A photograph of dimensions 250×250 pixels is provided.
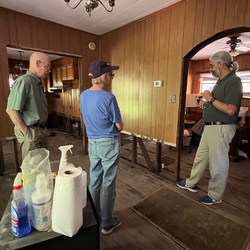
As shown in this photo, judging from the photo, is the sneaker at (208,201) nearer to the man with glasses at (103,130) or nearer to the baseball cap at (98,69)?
the man with glasses at (103,130)

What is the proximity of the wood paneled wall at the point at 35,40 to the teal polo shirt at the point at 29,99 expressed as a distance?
3.76 ft

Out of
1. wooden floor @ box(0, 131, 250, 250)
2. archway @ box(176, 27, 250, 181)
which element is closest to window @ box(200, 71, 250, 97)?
wooden floor @ box(0, 131, 250, 250)

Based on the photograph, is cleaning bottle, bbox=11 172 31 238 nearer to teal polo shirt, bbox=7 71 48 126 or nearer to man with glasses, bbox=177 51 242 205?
teal polo shirt, bbox=7 71 48 126

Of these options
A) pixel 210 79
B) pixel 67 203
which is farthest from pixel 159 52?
pixel 210 79

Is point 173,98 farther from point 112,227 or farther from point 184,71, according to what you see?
point 112,227

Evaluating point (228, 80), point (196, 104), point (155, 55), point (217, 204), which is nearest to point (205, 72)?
point (196, 104)

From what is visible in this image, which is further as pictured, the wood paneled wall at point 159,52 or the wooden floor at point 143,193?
the wood paneled wall at point 159,52

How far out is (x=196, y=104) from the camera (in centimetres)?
431

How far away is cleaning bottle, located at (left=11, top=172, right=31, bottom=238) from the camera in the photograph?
0.67 meters

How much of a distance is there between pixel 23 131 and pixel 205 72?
480 cm

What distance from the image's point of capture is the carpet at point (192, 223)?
155 cm

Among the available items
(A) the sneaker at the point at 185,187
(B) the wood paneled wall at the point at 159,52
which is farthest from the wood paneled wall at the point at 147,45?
(A) the sneaker at the point at 185,187

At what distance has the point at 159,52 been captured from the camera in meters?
2.48

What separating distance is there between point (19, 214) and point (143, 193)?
182 cm
